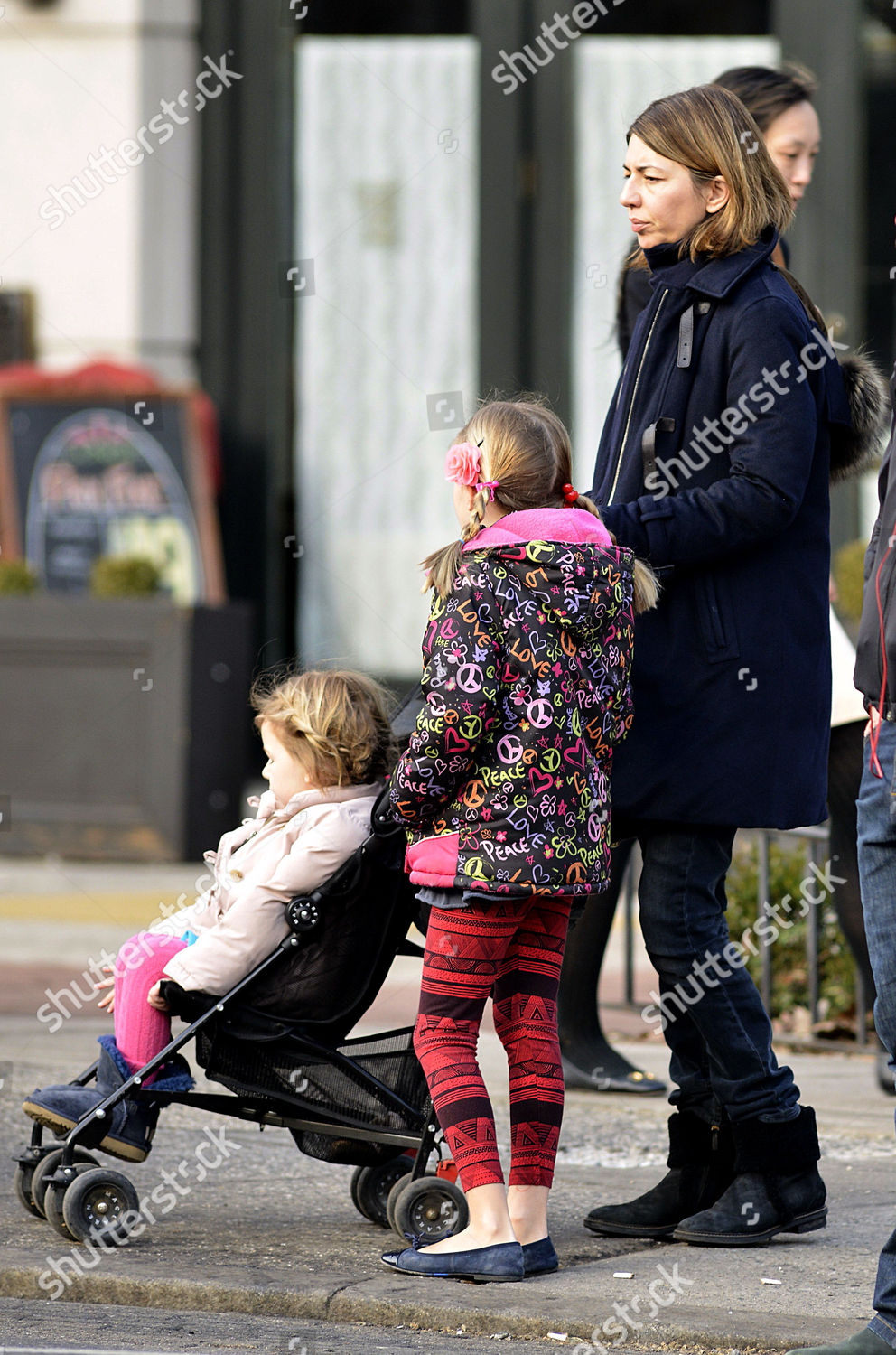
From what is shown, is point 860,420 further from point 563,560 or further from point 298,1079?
point 298,1079

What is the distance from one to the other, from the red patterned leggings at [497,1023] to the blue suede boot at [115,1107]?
553mm

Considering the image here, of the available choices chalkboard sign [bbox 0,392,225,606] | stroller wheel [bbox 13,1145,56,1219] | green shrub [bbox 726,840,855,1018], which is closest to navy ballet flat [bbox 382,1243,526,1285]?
stroller wheel [bbox 13,1145,56,1219]

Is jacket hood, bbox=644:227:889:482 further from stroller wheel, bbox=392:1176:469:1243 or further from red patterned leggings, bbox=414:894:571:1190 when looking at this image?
stroller wheel, bbox=392:1176:469:1243

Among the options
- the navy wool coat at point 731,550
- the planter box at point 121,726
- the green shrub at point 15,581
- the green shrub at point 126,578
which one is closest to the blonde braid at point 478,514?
the navy wool coat at point 731,550

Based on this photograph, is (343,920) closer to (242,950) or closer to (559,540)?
(242,950)

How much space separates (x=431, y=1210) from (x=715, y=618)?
1194mm

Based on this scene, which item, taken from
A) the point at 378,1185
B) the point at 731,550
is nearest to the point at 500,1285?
the point at 378,1185

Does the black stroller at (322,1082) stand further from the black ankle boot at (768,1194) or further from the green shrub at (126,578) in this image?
the green shrub at (126,578)

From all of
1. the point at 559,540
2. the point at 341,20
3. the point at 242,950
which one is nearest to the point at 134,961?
the point at 242,950

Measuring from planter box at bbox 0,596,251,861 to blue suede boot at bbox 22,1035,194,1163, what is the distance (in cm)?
502

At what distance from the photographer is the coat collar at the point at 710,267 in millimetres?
3586

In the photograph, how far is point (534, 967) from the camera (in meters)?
3.45

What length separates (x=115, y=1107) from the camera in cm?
364

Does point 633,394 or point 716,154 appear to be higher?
point 716,154
